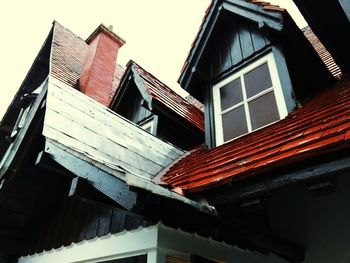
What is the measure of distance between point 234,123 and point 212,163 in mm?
1160

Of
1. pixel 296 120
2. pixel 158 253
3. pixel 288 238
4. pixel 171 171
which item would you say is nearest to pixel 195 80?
pixel 171 171

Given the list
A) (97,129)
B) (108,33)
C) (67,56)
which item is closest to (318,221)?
(97,129)

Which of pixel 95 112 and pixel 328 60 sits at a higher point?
pixel 328 60

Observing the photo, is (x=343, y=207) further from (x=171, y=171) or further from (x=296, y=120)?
(x=171, y=171)

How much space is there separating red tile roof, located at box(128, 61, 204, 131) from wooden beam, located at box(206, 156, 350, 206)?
3.46 metres

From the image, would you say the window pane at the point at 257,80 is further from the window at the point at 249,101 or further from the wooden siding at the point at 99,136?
the wooden siding at the point at 99,136

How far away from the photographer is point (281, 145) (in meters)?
2.92

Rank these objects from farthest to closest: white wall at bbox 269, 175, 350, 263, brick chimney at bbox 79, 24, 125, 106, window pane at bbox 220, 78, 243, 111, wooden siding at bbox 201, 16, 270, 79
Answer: brick chimney at bbox 79, 24, 125, 106
wooden siding at bbox 201, 16, 270, 79
window pane at bbox 220, 78, 243, 111
white wall at bbox 269, 175, 350, 263

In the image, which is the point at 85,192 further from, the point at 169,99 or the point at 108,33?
the point at 108,33

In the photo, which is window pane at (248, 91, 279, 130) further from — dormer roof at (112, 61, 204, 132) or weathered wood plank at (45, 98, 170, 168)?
dormer roof at (112, 61, 204, 132)

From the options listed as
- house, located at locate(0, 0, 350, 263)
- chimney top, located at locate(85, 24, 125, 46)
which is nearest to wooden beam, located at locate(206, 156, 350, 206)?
house, located at locate(0, 0, 350, 263)

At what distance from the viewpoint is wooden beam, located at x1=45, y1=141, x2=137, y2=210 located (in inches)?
88.7

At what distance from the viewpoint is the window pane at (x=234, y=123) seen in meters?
4.51

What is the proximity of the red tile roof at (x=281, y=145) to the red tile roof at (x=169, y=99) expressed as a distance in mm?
1933
